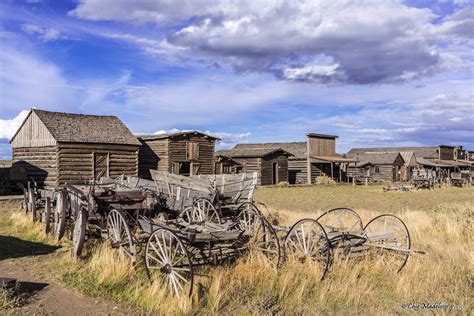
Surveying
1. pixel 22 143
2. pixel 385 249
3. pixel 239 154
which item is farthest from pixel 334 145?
pixel 385 249

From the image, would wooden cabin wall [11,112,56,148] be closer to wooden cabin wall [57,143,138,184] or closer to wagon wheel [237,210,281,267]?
wooden cabin wall [57,143,138,184]

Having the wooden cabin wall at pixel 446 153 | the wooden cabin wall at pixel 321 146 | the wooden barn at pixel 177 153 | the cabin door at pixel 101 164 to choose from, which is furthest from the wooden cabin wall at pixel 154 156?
A: the wooden cabin wall at pixel 446 153

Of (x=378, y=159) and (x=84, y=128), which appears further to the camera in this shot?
(x=378, y=159)

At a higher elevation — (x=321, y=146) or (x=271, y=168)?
(x=321, y=146)

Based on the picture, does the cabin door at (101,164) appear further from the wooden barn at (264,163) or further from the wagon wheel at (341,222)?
the wagon wheel at (341,222)

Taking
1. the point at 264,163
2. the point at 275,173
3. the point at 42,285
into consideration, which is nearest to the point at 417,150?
the point at 275,173

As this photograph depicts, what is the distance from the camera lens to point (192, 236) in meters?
6.97

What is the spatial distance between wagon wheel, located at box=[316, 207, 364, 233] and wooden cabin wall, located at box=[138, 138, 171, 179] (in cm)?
1904

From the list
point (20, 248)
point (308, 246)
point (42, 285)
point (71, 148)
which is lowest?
point (42, 285)

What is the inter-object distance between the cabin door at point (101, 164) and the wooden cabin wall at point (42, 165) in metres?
2.48

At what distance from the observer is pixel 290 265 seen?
8008 mm

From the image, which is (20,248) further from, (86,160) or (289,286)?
(86,160)

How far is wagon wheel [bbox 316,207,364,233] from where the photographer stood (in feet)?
30.4

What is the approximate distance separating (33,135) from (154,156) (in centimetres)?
868
